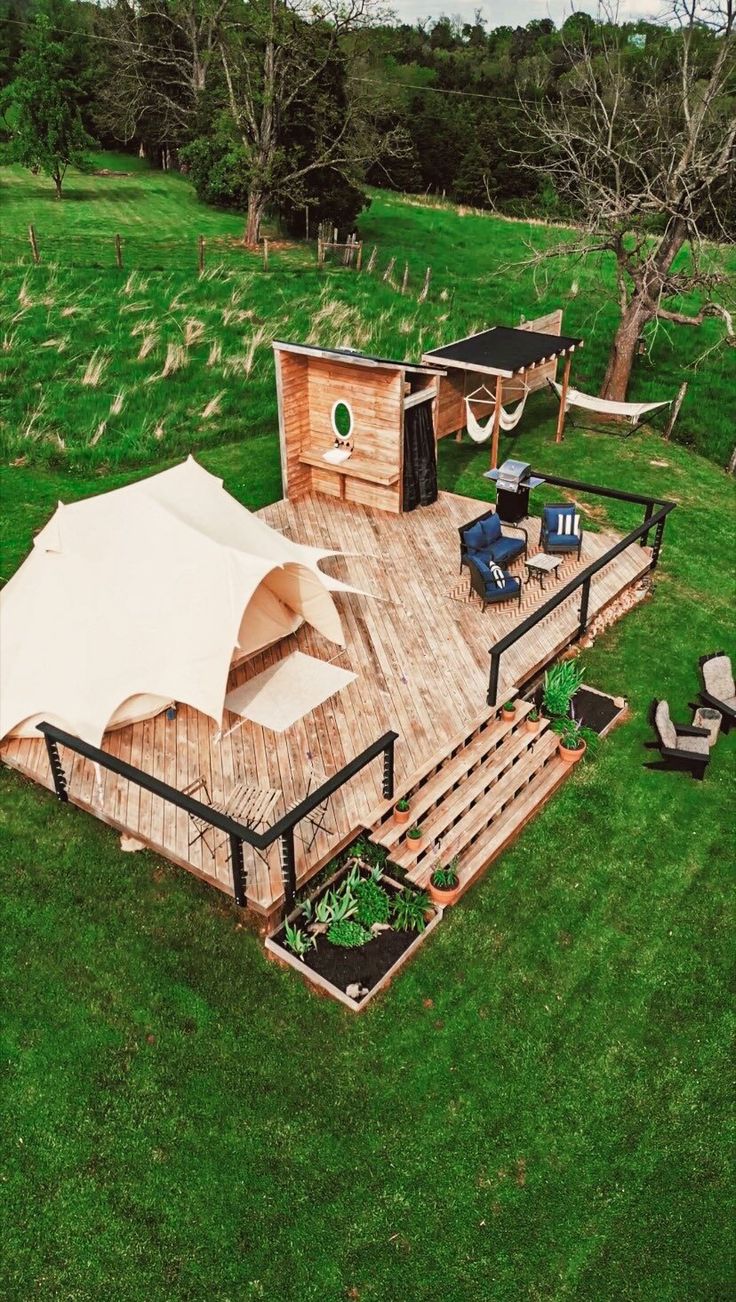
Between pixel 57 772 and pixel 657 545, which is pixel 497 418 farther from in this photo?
pixel 57 772

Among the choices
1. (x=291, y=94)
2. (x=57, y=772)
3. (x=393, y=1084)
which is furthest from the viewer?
(x=291, y=94)

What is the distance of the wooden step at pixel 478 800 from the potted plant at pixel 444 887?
217 millimetres

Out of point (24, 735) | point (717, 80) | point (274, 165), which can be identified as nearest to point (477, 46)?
point (274, 165)

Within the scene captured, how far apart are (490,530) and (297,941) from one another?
7899 millimetres

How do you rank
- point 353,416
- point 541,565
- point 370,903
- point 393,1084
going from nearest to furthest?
1. point 393,1084
2. point 370,903
3. point 541,565
4. point 353,416

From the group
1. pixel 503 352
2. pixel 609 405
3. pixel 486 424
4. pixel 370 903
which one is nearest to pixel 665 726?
pixel 370 903

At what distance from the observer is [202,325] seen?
24641 mm

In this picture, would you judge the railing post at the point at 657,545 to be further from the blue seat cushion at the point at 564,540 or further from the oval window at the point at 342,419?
the oval window at the point at 342,419

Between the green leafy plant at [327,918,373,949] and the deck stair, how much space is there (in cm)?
84

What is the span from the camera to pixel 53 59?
3866 centimetres

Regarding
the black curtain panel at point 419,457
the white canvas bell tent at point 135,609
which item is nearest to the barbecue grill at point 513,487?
the black curtain panel at point 419,457

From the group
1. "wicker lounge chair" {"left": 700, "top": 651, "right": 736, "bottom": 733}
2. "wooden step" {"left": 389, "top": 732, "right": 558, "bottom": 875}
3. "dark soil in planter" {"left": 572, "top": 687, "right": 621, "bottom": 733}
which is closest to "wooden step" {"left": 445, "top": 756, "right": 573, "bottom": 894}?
"wooden step" {"left": 389, "top": 732, "right": 558, "bottom": 875}

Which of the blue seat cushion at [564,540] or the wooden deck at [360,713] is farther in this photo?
the blue seat cushion at [564,540]

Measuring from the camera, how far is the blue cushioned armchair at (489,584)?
12.9m
